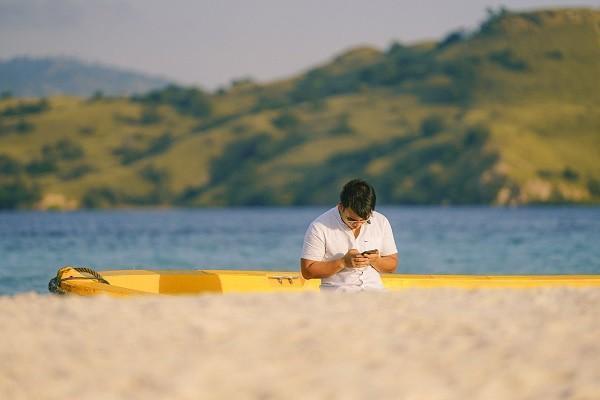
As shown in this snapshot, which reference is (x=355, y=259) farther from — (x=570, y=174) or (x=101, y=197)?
(x=101, y=197)

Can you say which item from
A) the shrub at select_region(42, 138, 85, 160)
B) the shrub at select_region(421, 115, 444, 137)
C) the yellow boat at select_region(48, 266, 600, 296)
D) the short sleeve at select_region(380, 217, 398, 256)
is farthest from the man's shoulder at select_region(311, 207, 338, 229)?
the shrub at select_region(42, 138, 85, 160)

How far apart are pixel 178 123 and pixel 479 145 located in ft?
179

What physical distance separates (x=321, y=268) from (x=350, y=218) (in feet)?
1.50

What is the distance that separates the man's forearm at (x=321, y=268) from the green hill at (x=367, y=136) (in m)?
87.5

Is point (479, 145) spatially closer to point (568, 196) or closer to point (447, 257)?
point (568, 196)

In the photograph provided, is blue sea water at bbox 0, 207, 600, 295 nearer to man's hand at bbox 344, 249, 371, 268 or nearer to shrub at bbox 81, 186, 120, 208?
man's hand at bbox 344, 249, 371, 268

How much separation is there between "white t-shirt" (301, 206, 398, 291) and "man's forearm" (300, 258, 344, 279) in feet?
0.17

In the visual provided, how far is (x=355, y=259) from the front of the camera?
772 cm

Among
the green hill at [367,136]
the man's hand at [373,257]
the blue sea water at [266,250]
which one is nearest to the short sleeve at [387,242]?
the man's hand at [373,257]

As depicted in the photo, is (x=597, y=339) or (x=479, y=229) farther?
(x=479, y=229)

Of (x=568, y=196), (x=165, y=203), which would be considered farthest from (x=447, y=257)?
(x=165, y=203)

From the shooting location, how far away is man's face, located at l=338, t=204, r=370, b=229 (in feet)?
25.2

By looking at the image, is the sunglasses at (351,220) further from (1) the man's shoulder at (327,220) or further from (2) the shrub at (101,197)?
(2) the shrub at (101,197)

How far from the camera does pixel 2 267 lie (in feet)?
93.7
